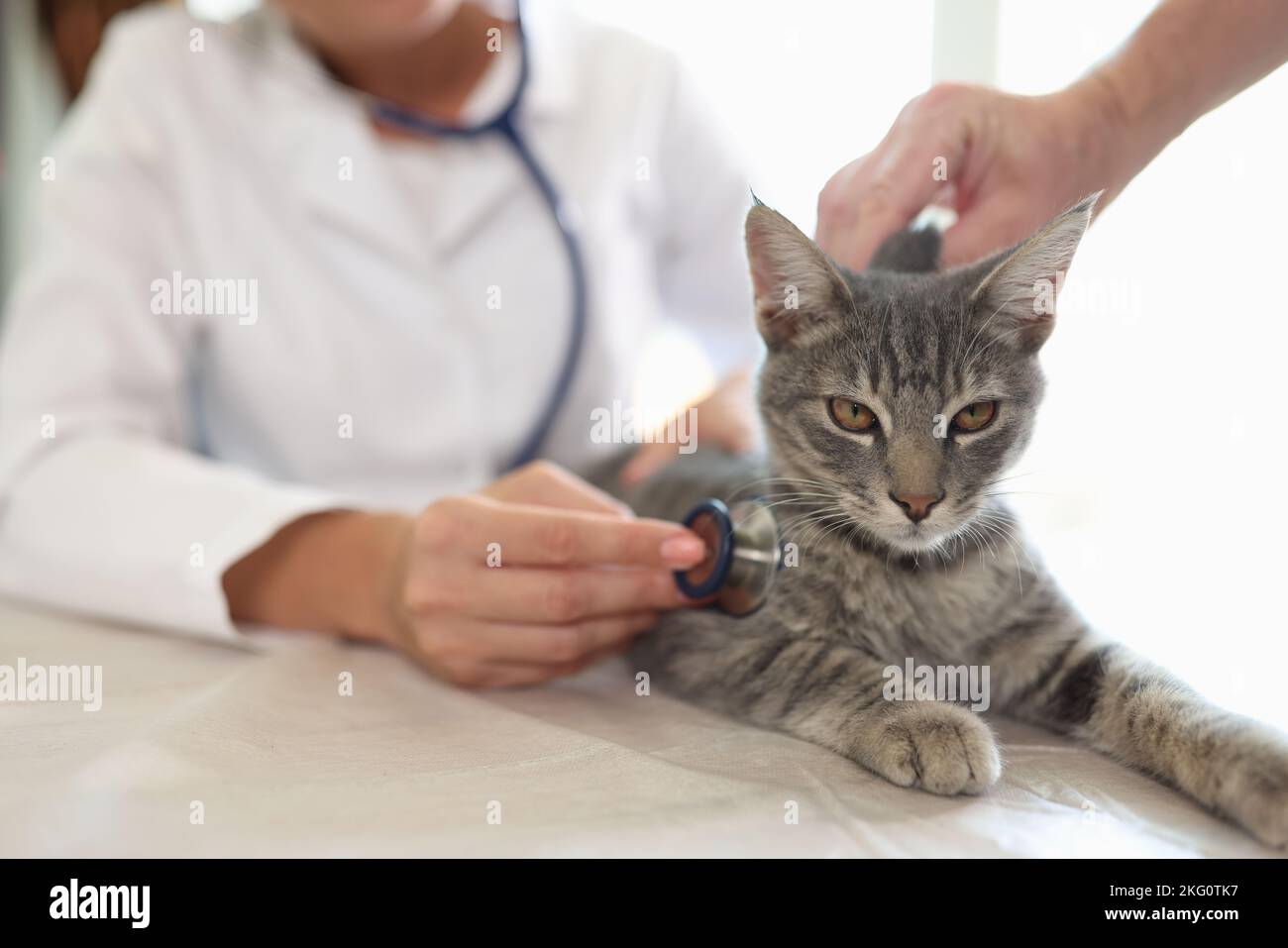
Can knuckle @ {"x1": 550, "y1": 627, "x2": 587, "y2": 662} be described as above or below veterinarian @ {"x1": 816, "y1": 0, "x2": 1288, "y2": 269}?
below

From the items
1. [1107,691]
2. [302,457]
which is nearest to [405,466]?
[302,457]

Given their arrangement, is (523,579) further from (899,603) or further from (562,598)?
(899,603)

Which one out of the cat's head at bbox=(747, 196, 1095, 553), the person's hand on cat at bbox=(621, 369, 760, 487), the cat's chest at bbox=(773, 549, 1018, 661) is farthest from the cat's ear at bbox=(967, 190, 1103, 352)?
the person's hand on cat at bbox=(621, 369, 760, 487)

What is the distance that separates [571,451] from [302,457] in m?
0.50

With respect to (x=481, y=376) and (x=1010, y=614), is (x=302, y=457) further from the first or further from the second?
(x=1010, y=614)

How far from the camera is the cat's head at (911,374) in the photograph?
876 mm

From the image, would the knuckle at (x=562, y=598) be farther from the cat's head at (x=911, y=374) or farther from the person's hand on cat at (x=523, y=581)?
the cat's head at (x=911, y=374)

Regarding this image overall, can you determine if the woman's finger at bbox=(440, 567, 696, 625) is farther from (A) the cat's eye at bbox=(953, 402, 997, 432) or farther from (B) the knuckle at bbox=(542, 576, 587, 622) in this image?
(A) the cat's eye at bbox=(953, 402, 997, 432)

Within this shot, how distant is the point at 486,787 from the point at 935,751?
37cm

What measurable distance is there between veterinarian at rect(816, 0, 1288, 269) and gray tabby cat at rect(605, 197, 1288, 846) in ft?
0.27

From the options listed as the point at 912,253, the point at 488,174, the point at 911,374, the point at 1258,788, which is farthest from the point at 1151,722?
the point at 488,174

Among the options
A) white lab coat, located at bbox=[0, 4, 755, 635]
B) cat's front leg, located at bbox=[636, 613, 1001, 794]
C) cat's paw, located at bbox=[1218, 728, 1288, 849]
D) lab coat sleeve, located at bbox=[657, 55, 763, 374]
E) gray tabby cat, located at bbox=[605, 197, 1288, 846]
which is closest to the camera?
cat's paw, located at bbox=[1218, 728, 1288, 849]

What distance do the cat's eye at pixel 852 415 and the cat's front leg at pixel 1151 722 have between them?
0.95 ft

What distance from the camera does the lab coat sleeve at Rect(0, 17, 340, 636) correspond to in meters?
1.14
